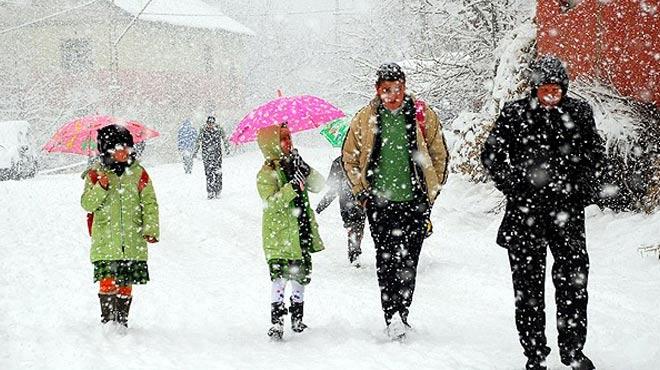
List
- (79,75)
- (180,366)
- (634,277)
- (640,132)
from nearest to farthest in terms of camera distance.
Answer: (180,366) < (634,277) < (640,132) < (79,75)

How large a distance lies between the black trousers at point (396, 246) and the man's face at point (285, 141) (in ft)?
2.92

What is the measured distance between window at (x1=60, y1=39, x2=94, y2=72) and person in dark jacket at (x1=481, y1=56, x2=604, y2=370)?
1482 inches

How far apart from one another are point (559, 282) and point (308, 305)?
2.99 m

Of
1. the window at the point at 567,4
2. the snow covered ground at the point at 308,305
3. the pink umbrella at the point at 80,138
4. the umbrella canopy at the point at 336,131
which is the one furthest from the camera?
the window at the point at 567,4

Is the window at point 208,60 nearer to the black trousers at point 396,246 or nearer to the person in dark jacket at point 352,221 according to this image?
the person in dark jacket at point 352,221

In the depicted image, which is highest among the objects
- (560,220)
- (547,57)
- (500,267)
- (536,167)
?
(547,57)

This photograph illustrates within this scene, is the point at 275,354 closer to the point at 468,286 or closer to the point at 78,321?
the point at 78,321

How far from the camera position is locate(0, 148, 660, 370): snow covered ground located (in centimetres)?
511

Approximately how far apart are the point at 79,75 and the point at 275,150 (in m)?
35.6

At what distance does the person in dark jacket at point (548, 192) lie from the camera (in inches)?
168

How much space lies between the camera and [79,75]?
3853 cm

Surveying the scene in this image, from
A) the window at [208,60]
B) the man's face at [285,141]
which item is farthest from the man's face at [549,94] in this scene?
the window at [208,60]

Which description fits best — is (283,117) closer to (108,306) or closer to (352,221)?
(108,306)

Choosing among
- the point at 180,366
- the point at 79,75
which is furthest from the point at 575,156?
the point at 79,75
